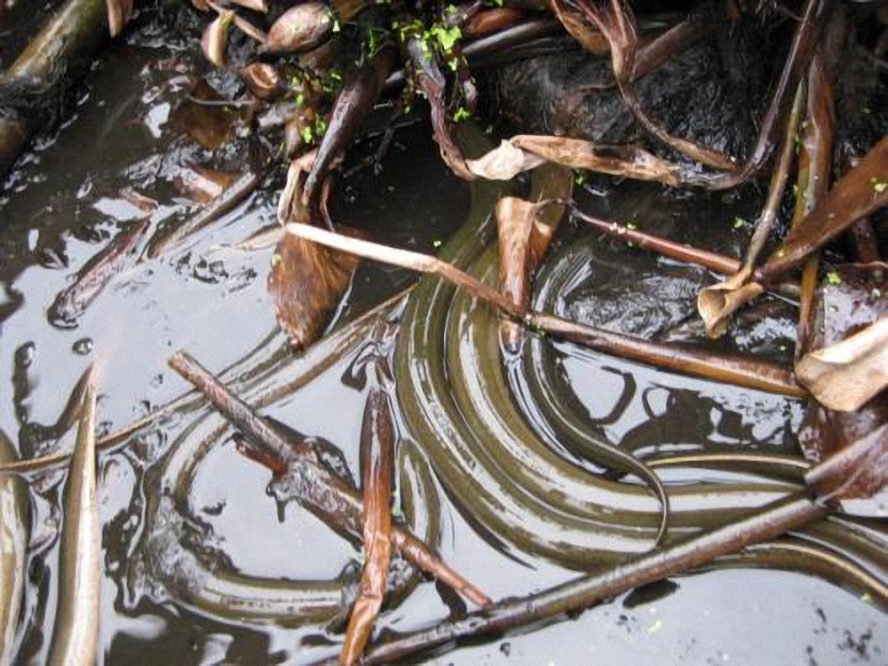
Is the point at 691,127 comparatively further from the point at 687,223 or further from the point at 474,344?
the point at 474,344

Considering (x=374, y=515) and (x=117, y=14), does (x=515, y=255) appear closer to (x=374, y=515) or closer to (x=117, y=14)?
(x=374, y=515)

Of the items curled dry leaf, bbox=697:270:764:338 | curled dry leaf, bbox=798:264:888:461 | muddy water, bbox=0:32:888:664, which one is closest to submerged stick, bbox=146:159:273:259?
muddy water, bbox=0:32:888:664

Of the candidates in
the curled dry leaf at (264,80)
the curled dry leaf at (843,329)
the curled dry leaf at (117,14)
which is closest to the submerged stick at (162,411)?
the curled dry leaf at (264,80)

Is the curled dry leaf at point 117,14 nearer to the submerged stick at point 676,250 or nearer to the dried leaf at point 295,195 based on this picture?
the dried leaf at point 295,195

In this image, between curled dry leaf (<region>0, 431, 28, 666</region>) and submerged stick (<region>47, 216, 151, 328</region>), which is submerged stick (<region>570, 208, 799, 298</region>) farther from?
curled dry leaf (<region>0, 431, 28, 666</region>)

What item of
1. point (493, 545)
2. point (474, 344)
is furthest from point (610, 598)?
point (474, 344)

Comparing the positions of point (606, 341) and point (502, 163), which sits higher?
point (502, 163)

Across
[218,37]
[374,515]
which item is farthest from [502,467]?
[218,37]
